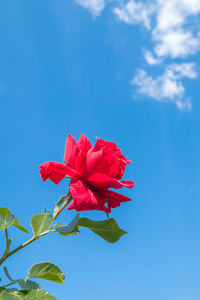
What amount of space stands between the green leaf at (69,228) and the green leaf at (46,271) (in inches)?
5.5

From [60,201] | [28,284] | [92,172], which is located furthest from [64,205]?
[28,284]

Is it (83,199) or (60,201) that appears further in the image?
(60,201)

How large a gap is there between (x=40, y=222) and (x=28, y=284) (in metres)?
0.23

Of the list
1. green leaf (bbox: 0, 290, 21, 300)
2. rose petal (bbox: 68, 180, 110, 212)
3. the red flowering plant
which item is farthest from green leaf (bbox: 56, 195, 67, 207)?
green leaf (bbox: 0, 290, 21, 300)

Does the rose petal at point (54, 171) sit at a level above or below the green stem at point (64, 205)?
above

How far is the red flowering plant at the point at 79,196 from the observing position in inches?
55.7

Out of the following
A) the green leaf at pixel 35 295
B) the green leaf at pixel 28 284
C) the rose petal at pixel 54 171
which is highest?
the rose petal at pixel 54 171

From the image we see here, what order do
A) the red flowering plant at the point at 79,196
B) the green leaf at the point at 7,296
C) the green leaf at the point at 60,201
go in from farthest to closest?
the green leaf at the point at 60,201, the red flowering plant at the point at 79,196, the green leaf at the point at 7,296

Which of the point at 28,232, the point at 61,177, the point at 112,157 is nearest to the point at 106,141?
the point at 112,157

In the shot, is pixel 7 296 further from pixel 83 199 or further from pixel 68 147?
pixel 68 147

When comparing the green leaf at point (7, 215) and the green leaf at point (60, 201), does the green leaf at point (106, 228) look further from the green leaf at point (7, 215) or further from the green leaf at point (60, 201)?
the green leaf at point (7, 215)

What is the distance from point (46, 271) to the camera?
1.46 m

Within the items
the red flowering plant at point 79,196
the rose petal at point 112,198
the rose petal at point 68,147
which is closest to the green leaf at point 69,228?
the red flowering plant at point 79,196

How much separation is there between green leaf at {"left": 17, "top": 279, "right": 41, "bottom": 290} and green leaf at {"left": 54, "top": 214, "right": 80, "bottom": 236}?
21 cm
